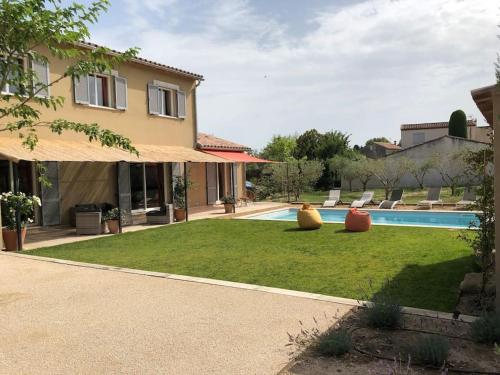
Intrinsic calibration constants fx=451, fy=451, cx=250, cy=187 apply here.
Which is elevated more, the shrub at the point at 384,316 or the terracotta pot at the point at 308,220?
the terracotta pot at the point at 308,220

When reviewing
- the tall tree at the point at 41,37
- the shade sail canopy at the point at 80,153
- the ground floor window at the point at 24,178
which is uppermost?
the tall tree at the point at 41,37

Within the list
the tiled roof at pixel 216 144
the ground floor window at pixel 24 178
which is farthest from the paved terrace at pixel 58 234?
the tiled roof at pixel 216 144

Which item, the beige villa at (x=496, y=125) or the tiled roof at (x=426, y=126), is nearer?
the beige villa at (x=496, y=125)

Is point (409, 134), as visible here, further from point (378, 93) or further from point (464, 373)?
point (464, 373)

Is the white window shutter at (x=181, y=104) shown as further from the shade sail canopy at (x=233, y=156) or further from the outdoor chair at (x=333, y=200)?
the outdoor chair at (x=333, y=200)

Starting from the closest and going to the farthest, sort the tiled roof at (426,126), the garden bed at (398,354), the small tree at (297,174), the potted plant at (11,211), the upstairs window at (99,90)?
the garden bed at (398,354), the potted plant at (11,211), the upstairs window at (99,90), the small tree at (297,174), the tiled roof at (426,126)

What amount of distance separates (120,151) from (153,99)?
6.25 m

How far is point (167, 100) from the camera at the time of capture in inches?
1189

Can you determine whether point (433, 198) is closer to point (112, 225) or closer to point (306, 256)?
point (306, 256)

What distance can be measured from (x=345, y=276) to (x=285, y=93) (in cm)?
2461

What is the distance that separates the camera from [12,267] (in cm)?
1371

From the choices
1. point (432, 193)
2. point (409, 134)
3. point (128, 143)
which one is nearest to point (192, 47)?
point (128, 143)

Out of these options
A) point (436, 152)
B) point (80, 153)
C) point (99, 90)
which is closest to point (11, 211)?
point (80, 153)

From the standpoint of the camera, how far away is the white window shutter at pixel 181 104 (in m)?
30.3
